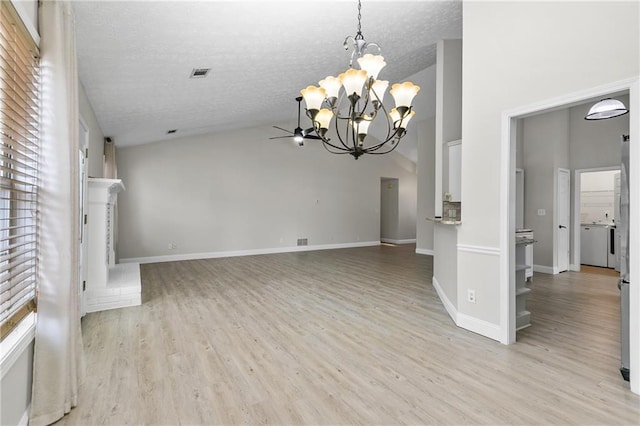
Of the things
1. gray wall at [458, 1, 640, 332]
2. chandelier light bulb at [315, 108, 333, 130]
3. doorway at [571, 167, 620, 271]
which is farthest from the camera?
doorway at [571, 167, 620, 271]

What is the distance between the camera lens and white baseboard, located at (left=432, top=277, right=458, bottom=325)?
347 centimetres

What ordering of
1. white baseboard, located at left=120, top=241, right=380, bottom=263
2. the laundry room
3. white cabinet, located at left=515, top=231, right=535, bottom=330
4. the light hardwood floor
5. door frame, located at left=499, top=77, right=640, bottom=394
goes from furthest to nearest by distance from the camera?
white baseboard, located at left=120, top=241, right=380, bottom=263, the laundry room, white cabinet, located at left=515, top=231, right=535, bottom=330, door frame, located at left=499, top=77, right=640, bottom=394, the light hardwood floor

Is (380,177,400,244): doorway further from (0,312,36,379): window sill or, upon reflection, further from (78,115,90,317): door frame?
(0,312,36,379): window sill

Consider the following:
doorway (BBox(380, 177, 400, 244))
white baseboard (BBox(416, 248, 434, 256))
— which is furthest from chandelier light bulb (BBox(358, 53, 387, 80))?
doorway (BBox(380, 177, 400, 244))

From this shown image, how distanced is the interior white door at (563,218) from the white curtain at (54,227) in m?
7.16

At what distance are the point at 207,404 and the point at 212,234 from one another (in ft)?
20.8

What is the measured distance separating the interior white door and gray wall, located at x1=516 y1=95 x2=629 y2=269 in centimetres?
14

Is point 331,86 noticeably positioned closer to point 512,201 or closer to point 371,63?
point 371,63

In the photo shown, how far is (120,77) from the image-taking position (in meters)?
3.48

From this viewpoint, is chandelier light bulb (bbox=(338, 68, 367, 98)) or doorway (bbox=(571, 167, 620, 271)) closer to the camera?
chandelier light bulb (bbox=(338, 68, 367, 98))

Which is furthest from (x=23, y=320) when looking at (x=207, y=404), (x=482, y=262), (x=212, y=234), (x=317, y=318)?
(x=212, y=234)

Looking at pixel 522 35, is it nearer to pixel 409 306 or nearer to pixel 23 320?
pixel 409 306

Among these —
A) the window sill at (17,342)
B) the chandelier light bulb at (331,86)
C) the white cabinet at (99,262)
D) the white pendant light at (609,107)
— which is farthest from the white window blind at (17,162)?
the white pendant light at (609,107)

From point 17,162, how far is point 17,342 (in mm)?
881
